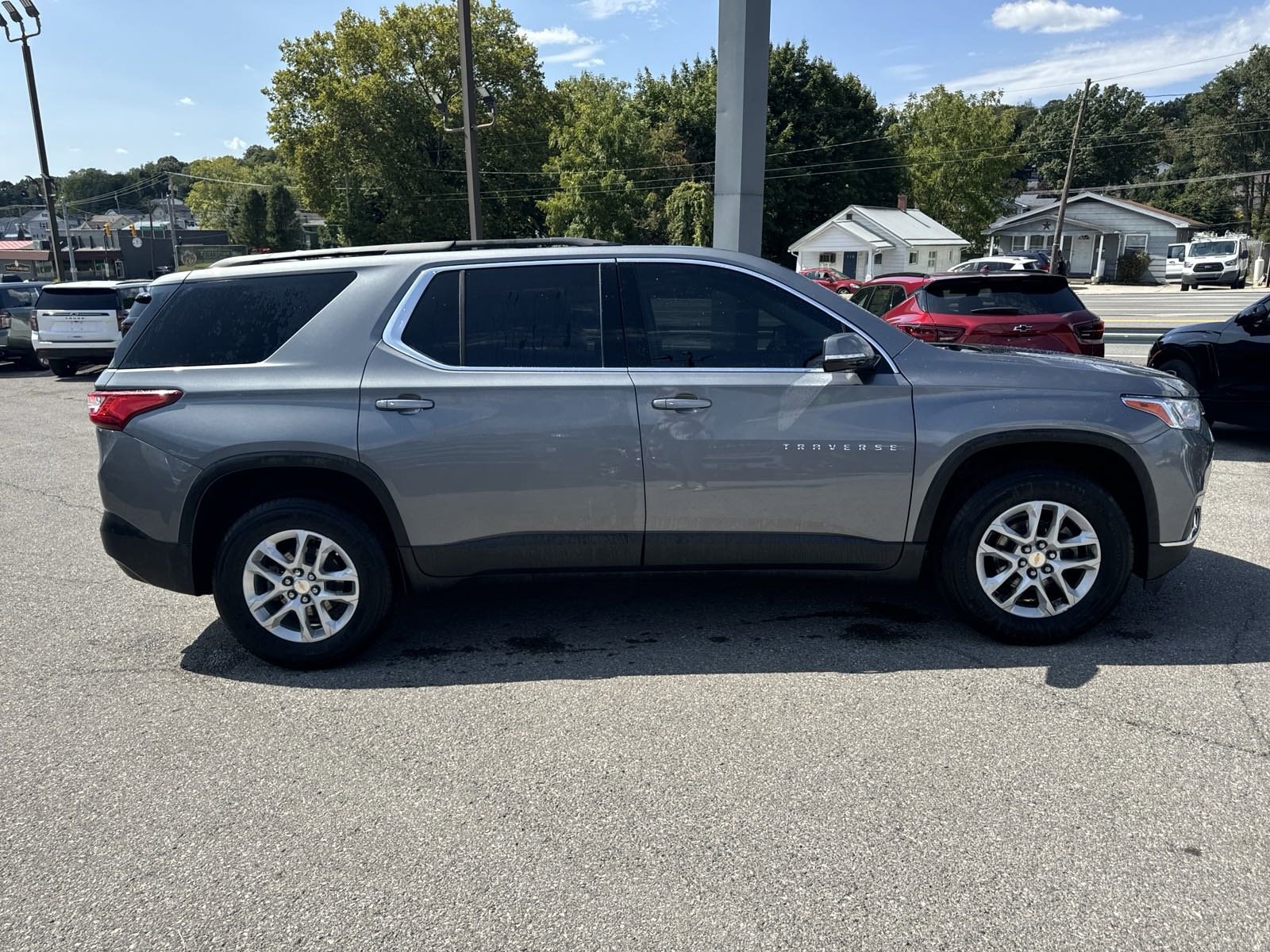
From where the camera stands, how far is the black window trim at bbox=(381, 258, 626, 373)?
158 inches

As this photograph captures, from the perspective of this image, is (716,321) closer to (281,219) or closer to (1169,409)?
(1169,409)

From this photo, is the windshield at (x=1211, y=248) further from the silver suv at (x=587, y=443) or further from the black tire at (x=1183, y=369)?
the silver suv at (x=587, y=443)

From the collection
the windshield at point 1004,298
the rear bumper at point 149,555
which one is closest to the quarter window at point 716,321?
the rear bumper at point 149,555

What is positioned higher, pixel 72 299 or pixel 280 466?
pixel 72 299

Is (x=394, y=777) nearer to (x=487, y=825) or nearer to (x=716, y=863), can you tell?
(x=487, y=825)

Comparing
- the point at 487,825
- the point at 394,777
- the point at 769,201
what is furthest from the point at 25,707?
the point at 769,201

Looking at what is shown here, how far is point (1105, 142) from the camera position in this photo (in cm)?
7994

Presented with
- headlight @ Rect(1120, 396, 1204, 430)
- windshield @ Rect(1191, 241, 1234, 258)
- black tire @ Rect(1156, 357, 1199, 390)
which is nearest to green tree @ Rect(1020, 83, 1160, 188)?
windshield @ Rect(1191, 241, 1234, 258)

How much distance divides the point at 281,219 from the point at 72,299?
298 ft

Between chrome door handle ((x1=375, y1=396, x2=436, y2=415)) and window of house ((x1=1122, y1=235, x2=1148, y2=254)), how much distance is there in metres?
63.0

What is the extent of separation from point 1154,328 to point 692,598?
19.9 metres

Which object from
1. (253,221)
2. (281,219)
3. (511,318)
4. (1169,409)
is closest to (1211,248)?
(1169,409)

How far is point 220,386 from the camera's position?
4020mm

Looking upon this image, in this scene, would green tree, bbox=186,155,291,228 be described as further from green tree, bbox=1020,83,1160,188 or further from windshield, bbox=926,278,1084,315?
windshield, bbox=926,278,1084,315
